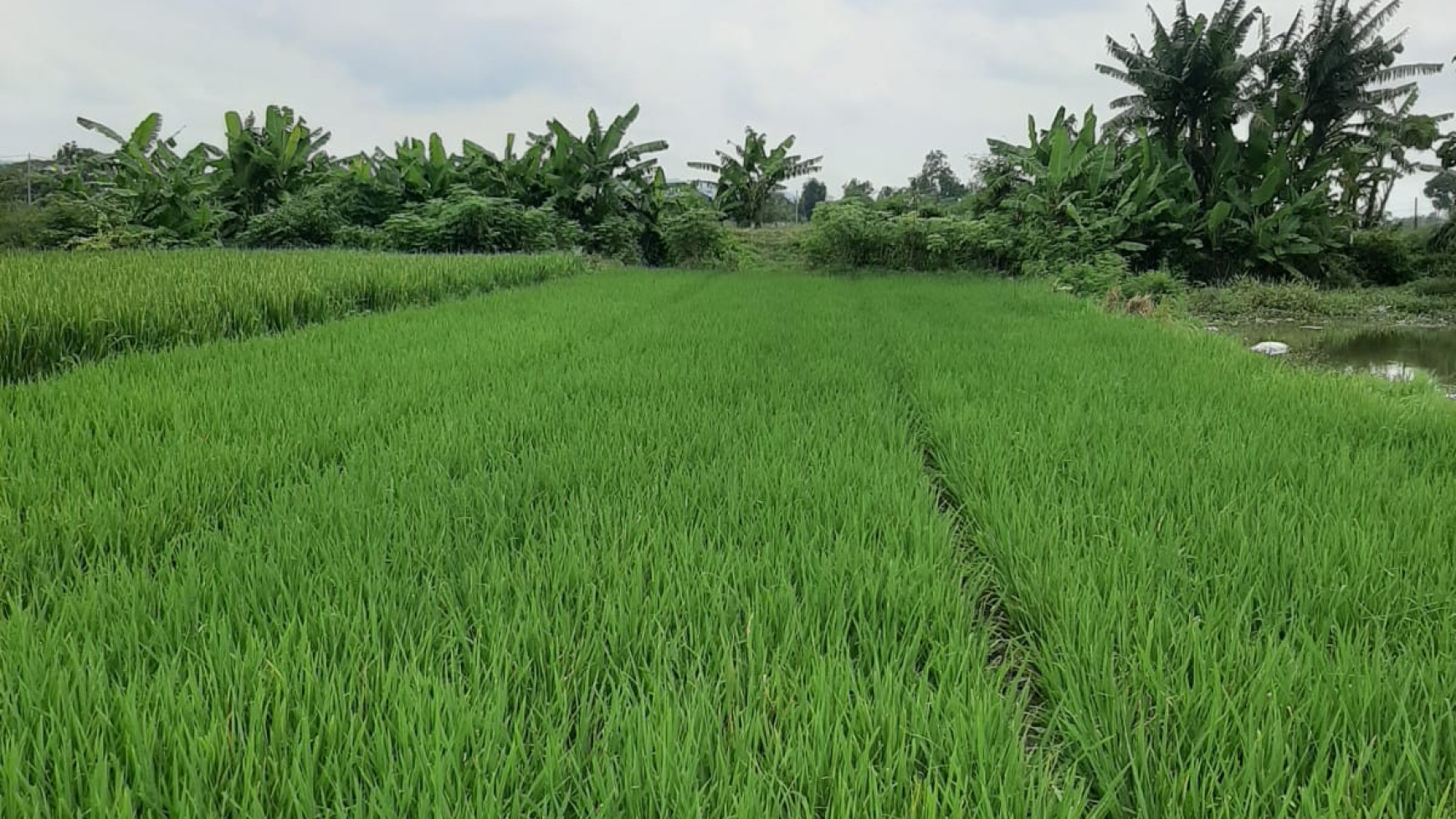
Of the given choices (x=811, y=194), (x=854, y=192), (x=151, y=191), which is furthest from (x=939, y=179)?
(x=151, y=191)

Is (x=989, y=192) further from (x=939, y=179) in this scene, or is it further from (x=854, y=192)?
(x=939, y=179)

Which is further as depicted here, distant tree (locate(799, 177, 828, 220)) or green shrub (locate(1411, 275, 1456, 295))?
distant tree (locate(799, 177, 828, 220))

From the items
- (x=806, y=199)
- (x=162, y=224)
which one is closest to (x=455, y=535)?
(x=162, y=224)

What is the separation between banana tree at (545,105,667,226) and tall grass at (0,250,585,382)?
7.06m

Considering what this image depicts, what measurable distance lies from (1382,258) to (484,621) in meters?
19.6

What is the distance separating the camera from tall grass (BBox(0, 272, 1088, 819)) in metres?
0.75

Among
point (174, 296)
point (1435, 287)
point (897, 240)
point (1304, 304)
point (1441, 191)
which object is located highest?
point (1441, 191)

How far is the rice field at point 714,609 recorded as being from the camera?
2.49 feet

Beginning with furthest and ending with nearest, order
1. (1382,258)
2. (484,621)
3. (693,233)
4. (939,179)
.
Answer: (939,179), (1382,258), (693,233), (484,621)

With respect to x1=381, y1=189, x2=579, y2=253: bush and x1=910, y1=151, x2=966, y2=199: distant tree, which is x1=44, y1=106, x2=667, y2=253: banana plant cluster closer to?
x1=381, y1=189, x2=579, y2=253: bush

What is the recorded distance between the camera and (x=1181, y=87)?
12.7 meters

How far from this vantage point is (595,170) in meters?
14.3

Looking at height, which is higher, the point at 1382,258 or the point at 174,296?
the point at 1382,258

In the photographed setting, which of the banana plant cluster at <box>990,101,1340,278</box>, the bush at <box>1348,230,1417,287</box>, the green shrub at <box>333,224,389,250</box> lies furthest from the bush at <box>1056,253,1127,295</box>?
the green shrub at <box>333,224,389,250</box>
